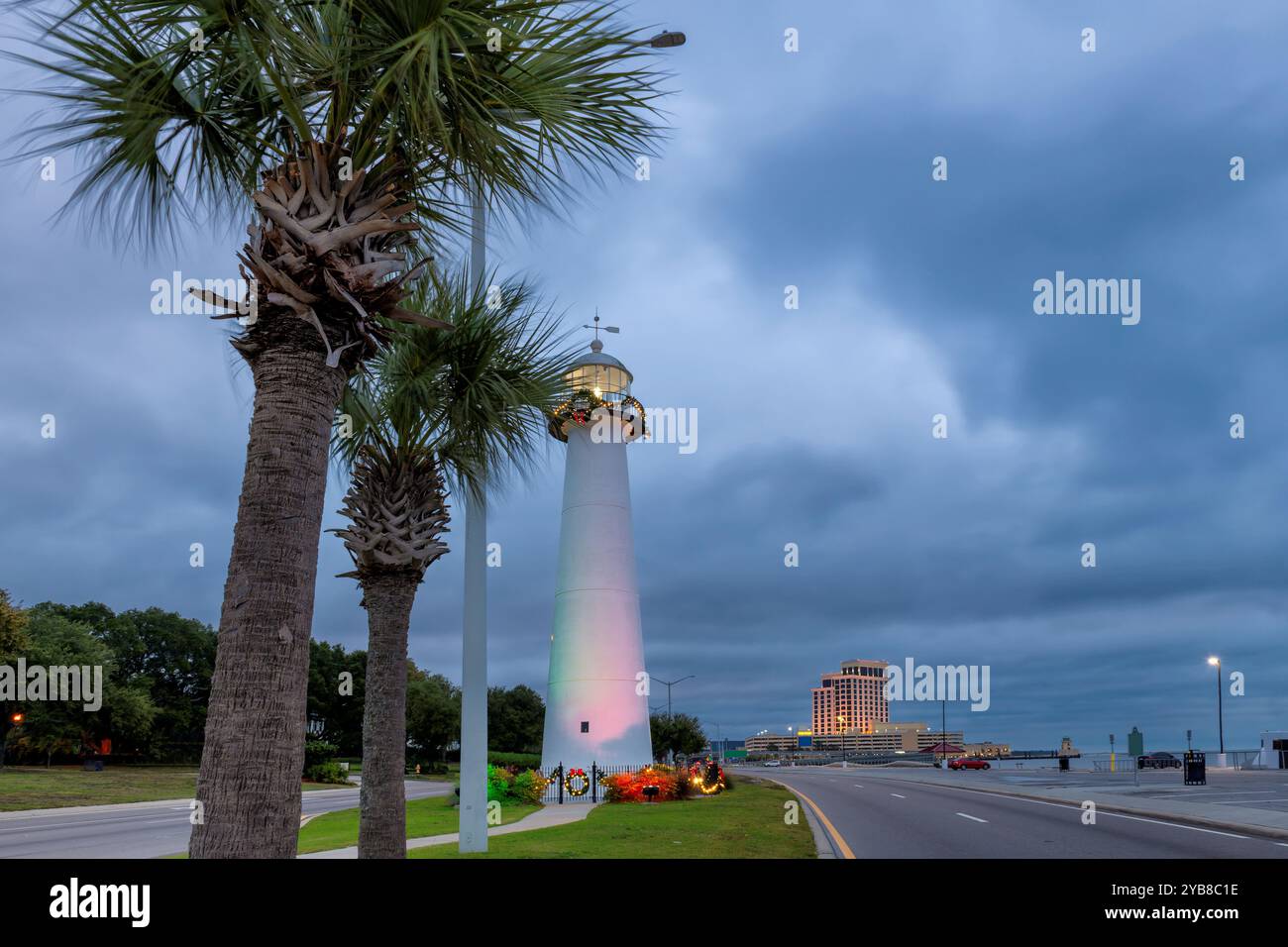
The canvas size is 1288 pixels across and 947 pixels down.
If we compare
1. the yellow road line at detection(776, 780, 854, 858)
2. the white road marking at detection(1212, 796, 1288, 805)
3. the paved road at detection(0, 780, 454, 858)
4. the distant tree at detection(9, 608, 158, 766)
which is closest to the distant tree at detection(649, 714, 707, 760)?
the paved road at detection(0, 780, 454, 858)

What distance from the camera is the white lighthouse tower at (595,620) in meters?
31.0

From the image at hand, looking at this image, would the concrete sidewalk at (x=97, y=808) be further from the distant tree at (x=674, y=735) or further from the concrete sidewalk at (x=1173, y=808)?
the concrete sidewalk at (x=1173, y=808)

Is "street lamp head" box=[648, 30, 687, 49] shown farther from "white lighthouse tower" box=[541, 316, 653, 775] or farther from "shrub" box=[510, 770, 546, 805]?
"shrub" box=[510, 770, 546, 805]

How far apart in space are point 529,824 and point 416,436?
11.5 meters

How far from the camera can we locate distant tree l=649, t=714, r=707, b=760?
49906mm

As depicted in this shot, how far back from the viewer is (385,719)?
11.5m

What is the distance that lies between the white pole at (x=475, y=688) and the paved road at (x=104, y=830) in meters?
7.49

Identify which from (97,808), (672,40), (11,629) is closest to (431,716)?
(11,629)

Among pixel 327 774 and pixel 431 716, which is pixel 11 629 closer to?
pixel 327 774

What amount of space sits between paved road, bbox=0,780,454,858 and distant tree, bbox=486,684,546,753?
33.1 m

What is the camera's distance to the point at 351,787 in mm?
50000

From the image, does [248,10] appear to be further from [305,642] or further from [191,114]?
[305,642]
